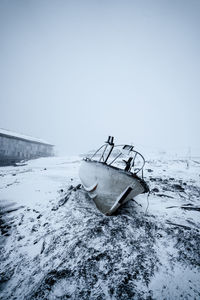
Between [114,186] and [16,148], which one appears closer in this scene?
[114,186]

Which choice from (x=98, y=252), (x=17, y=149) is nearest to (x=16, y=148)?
(x=17, y=149)

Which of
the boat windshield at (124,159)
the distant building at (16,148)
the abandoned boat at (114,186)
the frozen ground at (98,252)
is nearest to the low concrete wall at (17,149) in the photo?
the distant building at (16,148)

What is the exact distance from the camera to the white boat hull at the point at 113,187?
3.56 metres

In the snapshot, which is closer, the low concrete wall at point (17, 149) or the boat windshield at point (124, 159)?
the boat windshield at point (124, 159)

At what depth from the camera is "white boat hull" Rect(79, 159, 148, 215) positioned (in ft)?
11.7

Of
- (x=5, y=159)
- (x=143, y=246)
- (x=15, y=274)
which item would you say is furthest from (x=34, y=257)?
(x=5, y=159)

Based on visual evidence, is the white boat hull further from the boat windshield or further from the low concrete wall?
the low concrete wall

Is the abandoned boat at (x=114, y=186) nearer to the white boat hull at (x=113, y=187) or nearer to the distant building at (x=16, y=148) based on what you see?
the white boat hull at (x=113, y=187)

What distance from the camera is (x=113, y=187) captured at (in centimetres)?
384

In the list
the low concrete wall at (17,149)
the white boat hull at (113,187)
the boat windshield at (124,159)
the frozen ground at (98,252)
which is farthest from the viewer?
Answer: the low concrete wall at (17,149)

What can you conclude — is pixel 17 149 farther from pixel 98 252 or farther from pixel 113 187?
pixel 98 252

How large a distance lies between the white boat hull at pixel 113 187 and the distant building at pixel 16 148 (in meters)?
24.4

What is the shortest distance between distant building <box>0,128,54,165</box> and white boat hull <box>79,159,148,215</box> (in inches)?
961

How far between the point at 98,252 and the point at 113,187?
1567 millimetres
